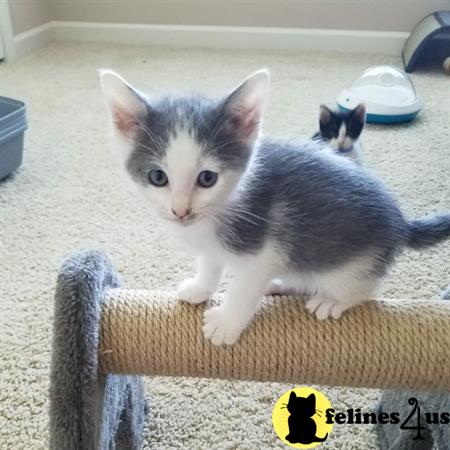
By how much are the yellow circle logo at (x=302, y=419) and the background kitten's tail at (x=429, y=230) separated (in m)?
0.35

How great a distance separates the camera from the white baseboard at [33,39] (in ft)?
10.4

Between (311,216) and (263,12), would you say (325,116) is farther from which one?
(263,12)

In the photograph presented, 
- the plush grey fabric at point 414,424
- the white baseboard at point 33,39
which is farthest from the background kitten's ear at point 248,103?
the white baseboard at point 33,39

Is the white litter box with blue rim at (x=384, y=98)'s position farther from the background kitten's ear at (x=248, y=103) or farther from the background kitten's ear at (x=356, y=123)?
the background kitten's ear at (x=248, y=103)

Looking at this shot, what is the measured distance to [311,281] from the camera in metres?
0.87

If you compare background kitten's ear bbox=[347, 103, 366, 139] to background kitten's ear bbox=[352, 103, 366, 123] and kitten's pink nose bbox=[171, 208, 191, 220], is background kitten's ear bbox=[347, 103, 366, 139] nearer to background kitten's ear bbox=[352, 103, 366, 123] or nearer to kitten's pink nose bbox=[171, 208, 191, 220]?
background kitten's ear bbox=[352, 103, 366, 123]

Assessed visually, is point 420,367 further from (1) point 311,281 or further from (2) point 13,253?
(2) point 13,253

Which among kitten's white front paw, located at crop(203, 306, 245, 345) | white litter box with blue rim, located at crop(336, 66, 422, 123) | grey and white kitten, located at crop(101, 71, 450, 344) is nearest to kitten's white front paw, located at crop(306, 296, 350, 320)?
grey and white kitten, located at crop(101, 71, 450, 344)

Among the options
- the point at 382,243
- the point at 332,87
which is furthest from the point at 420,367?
the point at 332,87

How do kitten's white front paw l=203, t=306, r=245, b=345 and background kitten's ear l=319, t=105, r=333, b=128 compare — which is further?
background kitten's ear l=319, t=105, r=333, b=128

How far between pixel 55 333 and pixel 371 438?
721 mm

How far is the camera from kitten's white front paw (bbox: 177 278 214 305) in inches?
32.8

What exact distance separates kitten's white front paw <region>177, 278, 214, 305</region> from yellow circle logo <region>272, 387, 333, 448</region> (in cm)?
28

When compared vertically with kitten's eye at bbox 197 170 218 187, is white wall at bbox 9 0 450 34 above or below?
below
